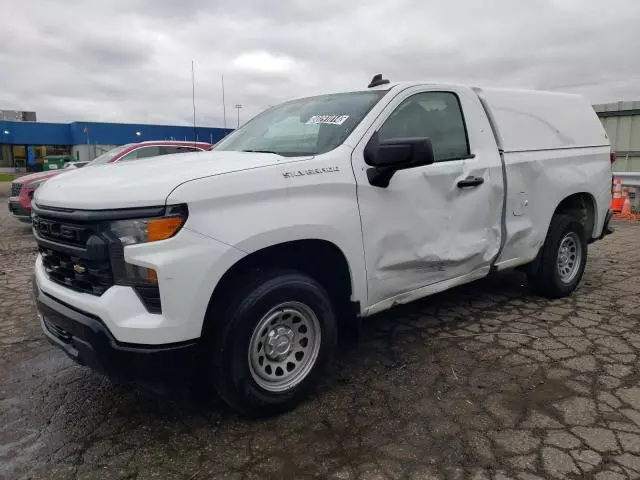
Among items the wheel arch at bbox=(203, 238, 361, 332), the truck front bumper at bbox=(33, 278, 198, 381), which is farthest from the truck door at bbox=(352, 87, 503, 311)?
the truck front bumper at bbox=(33, 278, 198, 381)

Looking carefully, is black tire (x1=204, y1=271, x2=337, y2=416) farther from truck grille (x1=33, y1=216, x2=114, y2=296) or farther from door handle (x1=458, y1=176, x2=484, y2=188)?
door handle (x1=458, y1=176, x2=484, y2=188)

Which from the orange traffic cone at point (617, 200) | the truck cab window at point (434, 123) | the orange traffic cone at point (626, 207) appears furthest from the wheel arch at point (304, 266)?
the orange traffic cone at point (626, 207)

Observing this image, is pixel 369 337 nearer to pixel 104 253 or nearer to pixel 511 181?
pixel 511 181

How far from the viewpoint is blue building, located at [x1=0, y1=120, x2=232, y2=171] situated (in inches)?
1794

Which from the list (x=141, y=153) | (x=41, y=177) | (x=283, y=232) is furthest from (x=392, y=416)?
(x=41, y=177)

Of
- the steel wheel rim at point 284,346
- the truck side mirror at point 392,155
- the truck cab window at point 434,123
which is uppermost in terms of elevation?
the truck cab window at point 434,123

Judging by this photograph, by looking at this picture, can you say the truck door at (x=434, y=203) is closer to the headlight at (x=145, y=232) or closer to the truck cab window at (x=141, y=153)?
the headlight at (x=145, y=232)

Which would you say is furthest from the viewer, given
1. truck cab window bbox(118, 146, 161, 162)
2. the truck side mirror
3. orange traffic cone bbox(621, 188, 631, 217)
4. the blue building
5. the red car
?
the blue building

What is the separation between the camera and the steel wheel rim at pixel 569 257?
16.8 ft

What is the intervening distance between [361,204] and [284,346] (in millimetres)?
967

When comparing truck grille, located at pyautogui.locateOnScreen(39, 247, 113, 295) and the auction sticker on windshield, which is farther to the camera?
the auction sticker on windshield

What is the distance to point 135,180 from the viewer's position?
2656mm

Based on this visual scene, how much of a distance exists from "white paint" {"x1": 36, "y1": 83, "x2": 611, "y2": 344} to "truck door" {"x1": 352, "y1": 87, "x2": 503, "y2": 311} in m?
0.01

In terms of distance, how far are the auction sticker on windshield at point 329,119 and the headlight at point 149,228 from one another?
142 centimetres
